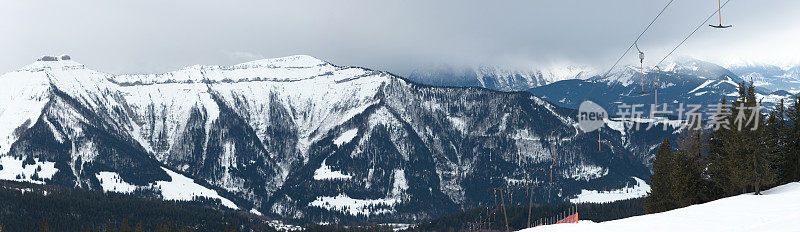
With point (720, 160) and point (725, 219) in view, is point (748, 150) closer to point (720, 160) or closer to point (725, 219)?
point (720, 160)

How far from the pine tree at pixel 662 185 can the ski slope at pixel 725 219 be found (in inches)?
965

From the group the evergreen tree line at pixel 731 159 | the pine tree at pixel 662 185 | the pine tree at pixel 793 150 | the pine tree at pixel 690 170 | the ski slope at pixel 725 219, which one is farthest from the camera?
the pine tree at pixel 662 185

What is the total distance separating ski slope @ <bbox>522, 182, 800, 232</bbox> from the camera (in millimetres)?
Result: 49400

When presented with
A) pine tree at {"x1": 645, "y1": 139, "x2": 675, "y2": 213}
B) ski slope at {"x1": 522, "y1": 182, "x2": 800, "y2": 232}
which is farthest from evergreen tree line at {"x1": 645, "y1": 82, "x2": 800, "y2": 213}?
ski slope at {"x1": 522, "y1": 182, "x2": 800, "y2": 232}

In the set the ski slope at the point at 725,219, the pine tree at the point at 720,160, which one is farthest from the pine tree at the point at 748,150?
the ski slope at the point at 725,219

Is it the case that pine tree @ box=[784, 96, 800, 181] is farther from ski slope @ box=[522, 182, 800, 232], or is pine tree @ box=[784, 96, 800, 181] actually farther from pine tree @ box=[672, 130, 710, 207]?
ski slope @ box=[522, 182, 800, 232]

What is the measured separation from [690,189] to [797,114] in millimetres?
19777

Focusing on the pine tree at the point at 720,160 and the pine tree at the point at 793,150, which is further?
the pine tree at the point at 793,150

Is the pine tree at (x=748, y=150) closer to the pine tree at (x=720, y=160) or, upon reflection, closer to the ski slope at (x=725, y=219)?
the pine tree at (x=720, y=160)

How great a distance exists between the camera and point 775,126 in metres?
92.6

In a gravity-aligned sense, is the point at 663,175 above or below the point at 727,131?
below

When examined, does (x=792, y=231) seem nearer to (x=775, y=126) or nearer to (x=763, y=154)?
(x=763, y=154)

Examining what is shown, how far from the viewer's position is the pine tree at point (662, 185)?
305 ft

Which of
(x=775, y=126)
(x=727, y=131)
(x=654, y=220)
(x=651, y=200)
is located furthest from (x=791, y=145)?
(x=654, y=220)
